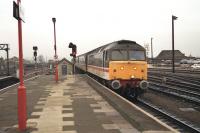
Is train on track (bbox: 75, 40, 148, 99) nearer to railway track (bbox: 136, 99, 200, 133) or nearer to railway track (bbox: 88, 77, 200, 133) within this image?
railway track (bbox: 88, 77, 200, 133)

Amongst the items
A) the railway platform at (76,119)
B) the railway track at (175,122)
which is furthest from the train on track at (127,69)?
the railway platform at (76,119)

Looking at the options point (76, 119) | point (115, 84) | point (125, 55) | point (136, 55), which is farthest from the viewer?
point (136, 55)

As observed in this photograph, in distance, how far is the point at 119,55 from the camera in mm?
22516

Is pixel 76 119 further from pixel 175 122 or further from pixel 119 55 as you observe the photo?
pixel 119 55

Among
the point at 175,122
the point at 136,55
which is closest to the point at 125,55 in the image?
the point at 136,55

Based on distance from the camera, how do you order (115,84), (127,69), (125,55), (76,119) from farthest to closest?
1. (125,55)
2. (127,69)
3. (115,84)
4. (76,119)

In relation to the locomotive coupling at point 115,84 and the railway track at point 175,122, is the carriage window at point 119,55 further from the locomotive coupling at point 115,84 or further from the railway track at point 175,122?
the railway track at point 175,122

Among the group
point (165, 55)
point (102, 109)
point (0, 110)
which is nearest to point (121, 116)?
point (102, 109)

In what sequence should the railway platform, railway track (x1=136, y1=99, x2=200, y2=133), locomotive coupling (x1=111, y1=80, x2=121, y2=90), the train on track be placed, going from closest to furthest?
the railway platform
railway track (x1=136, y1=99, x2=200, y2=133)
locomotive coupling (x1=111, y1=80, x2=121, y2=90)
the train on track

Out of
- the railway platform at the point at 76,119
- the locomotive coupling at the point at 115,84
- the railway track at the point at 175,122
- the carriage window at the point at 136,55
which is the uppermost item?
the carriage window at the point at 136,55

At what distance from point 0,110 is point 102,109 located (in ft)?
12.2

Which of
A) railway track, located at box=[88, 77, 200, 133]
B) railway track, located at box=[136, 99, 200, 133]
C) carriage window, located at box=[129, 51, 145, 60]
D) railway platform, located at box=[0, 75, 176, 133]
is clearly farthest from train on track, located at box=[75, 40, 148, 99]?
railway platform, located at box=[0, 75, 176, 133]

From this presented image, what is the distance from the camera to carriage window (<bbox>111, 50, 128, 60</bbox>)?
73.6 ft

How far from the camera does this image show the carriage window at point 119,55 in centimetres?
2242
